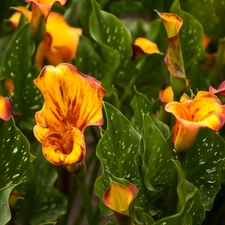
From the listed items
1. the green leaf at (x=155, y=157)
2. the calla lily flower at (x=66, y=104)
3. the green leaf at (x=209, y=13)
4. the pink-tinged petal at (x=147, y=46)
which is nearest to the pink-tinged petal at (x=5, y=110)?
the calla lily flower at (x=66, y=104)

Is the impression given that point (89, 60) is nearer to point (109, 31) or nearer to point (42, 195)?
→ point (109, 31)

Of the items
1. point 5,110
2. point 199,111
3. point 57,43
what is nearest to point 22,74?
point 57,43

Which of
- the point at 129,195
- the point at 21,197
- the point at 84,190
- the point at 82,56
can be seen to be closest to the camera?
the point at 129,195

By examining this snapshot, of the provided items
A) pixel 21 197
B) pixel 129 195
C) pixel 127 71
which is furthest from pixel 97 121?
pixel 127 71

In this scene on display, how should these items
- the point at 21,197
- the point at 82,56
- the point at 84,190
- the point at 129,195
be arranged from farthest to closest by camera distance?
the point at 82,56
the point at 21,197
the point at 84,190
the point at 129,195

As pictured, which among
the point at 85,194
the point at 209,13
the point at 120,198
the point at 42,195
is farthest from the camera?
the point at 209,13

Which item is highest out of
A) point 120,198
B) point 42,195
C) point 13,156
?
point 120,198

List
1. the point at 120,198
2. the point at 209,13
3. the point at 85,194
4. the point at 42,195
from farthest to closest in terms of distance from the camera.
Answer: the point at 209,13, the point at 42,195, the point at 85,194, the point at 120,198

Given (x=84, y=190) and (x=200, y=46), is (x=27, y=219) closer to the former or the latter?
(x=84, y=190)
